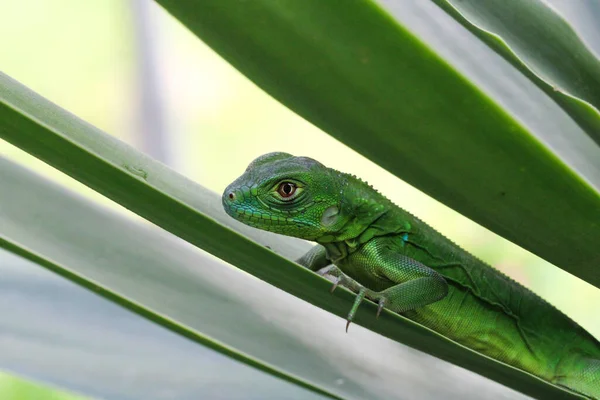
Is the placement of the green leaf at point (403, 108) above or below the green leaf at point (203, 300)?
above

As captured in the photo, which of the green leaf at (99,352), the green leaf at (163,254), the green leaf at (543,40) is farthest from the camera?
the green leaf at (543,40)

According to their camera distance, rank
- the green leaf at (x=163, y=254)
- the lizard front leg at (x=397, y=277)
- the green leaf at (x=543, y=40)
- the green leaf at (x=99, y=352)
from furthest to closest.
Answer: the lizard front leg at (x=397, y=277), the green leaf at (x=543, y=40), the green leaf at (x=99, y=352), the green leaf at (x=163, y=254)

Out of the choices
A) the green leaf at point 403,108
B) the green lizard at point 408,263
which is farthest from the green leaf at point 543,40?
the green lizard at point 408,263

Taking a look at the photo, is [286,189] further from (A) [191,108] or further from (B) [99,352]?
(A) [191,108]

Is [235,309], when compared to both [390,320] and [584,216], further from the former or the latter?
[584,216]

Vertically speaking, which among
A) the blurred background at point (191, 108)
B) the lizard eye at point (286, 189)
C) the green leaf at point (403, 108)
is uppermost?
the blurred background at point (191, 108)

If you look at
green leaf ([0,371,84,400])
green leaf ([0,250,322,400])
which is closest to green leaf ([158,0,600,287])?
green leaf ([0,250,322,400])

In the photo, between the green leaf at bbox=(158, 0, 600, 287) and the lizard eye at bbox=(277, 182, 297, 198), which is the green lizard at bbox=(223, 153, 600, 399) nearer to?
the lizard eye at bbox=(277, 182, 297, 198)

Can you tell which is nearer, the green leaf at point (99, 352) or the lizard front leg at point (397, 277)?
the green leaf at point (99, 352)

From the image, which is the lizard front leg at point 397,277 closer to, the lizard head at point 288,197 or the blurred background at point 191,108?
the lizard head at point 288,197
